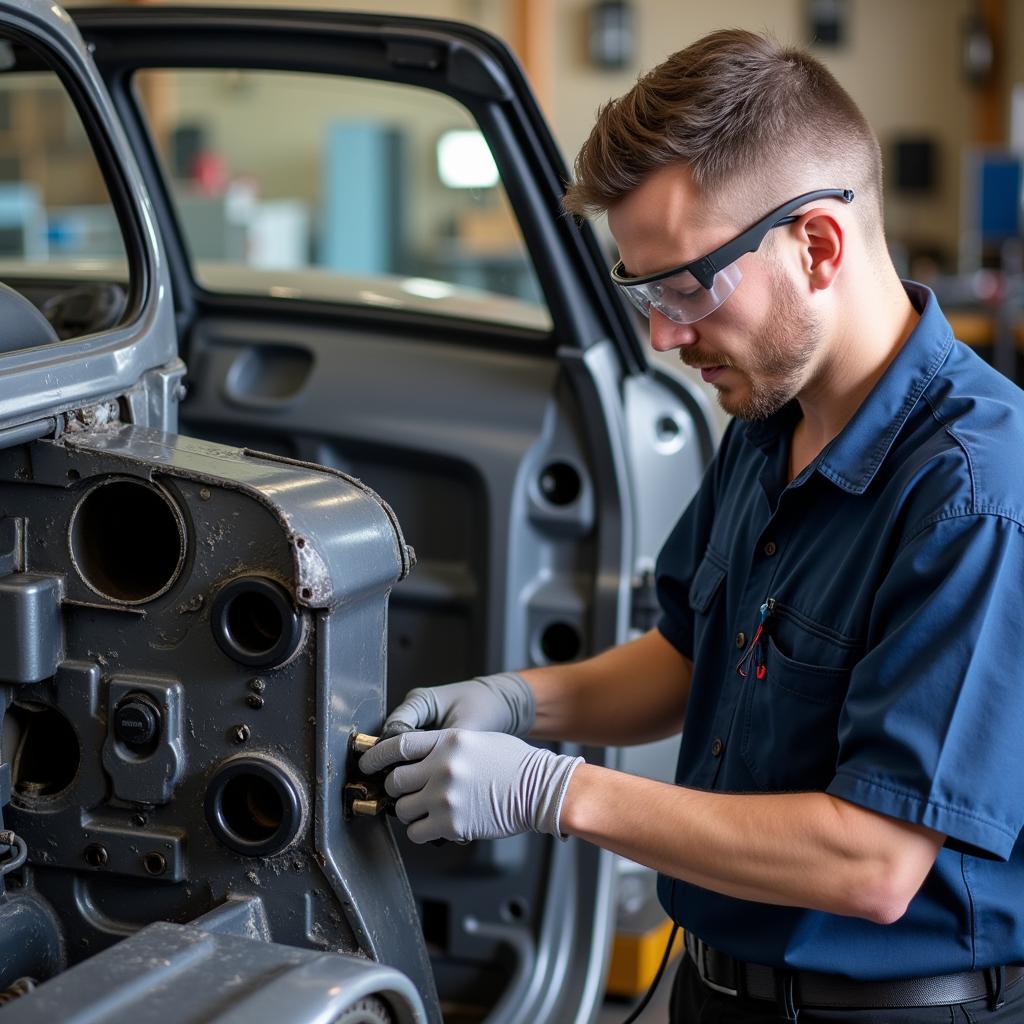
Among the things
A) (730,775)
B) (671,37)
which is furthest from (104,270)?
(671,37)

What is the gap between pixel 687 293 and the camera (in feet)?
5.21

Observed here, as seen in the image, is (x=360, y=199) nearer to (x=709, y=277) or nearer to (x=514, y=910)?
(x=514, y=910)

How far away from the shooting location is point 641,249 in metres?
1.61

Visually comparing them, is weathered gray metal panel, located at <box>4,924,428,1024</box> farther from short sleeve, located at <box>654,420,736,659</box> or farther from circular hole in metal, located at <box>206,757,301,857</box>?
short sleeve, located at <box>654,420,736,659</box>

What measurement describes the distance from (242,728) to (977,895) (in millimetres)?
820

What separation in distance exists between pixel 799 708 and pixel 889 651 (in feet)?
0.68

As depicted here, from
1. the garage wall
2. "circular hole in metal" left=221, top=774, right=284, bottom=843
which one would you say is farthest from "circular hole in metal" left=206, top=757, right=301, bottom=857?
the garage wall

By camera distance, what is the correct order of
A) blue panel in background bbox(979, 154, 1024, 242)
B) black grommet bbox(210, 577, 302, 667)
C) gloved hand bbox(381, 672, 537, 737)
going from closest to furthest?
black grommet bbox(210, 577, 302, 667) → gloved hand bbox(381, 672, 537, 737) → blue panel in background bbox(979, 154, 1024, 242)

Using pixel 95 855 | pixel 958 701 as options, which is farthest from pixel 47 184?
pixel 958 701

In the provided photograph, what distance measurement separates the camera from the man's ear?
1.55 m

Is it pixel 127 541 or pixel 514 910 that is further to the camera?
pixel 514 910

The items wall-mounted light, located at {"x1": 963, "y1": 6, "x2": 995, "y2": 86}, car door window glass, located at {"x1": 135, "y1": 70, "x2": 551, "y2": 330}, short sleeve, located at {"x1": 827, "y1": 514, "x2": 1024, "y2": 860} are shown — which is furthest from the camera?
wall-mounted light, located at {"x1": 963, "y1": 6, "x2": 995, "y2": 86}

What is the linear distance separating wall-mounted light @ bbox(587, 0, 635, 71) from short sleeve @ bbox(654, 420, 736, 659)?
35.8 ft

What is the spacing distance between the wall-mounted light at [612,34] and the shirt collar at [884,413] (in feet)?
36.9
